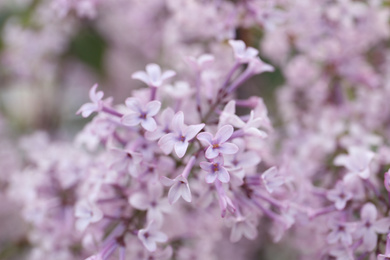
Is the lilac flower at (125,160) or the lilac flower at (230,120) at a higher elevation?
the lilac flower at (230,120)

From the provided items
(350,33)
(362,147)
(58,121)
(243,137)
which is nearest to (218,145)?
(243,137)

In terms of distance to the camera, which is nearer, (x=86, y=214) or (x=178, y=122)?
(x=178, y=122)

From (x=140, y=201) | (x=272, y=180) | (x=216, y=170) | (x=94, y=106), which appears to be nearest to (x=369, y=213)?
(x=272, y=180)

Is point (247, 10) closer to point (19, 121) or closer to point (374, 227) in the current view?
point (374, 227)

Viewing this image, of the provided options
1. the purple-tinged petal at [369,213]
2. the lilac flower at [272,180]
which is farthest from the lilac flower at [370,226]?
the lilac flower at [272,180]

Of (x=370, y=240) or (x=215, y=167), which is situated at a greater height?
(x=215, y=167)

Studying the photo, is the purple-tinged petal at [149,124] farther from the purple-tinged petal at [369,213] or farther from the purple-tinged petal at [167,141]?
the purple-tinged petal at [369,213]

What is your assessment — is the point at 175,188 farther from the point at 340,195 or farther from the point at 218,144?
the point at 340,195

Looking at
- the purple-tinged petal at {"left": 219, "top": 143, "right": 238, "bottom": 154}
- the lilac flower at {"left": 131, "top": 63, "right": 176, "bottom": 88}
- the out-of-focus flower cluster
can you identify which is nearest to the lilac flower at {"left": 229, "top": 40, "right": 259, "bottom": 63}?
the out-of-focus flower cluster
